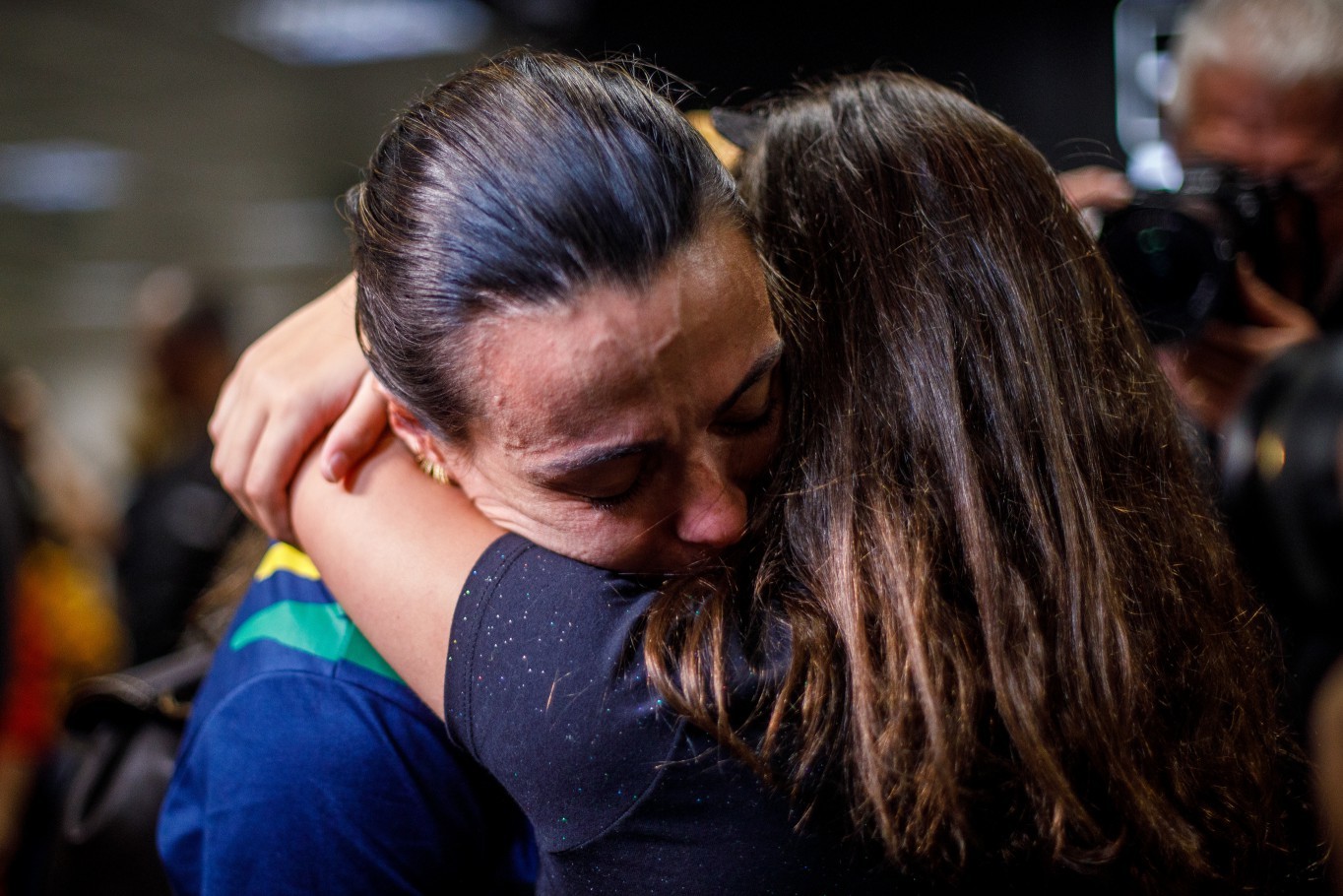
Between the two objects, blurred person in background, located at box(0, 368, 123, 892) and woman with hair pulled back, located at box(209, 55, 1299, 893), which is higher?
woman with hair pulled back, located at box(209, 55, 1299, 893)

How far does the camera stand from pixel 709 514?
68 centimetres

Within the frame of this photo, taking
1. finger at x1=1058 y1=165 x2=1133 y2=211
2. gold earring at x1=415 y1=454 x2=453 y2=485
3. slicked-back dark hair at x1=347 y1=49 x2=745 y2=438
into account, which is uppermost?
slicked-back dark hair at x1=347 y1=49 x2=745 y2=438

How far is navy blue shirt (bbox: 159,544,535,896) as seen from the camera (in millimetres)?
690

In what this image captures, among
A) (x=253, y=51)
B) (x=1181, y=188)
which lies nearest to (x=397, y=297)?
(x=1181, y=188)

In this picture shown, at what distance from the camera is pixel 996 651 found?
1.89 feet

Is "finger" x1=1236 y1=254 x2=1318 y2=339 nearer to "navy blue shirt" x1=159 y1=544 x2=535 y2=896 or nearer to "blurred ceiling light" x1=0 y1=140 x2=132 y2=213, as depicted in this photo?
"navy blue shirt" x1=159 y1=544 x2=535 y2=896

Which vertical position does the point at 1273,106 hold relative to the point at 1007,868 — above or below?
above

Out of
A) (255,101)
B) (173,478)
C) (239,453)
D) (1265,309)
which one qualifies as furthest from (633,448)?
(255,101)

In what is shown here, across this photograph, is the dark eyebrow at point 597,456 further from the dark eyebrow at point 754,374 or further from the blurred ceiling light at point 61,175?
the blurred ceiling light at point 61,175

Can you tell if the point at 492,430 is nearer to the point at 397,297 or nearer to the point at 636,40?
the point at 397,297

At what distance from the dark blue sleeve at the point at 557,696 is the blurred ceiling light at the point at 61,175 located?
17.0ft

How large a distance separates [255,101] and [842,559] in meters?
4.76

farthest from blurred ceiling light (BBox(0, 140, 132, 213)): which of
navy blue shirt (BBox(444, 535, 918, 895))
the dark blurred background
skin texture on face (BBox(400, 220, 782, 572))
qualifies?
navy blue shirt (BBox(444, 535, 918, 895))

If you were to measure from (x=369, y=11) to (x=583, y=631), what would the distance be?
378 cm
